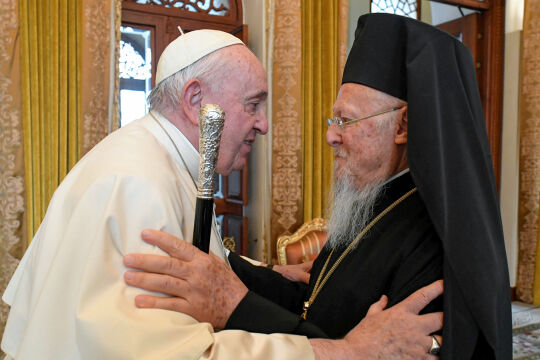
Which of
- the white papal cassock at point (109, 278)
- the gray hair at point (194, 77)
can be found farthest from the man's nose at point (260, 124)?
the white papal cassock at point (109, 278)

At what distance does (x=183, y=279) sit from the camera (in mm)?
1194

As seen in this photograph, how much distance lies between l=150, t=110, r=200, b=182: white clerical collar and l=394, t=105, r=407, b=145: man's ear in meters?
0.70

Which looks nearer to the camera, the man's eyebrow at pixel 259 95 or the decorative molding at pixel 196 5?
the man's eyebrow at pixel 259 95

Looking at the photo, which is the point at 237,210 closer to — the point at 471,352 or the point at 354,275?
the point at 354,275

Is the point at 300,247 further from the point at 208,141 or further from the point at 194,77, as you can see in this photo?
the point at 208,141

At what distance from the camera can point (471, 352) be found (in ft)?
4.29

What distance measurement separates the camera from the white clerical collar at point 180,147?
5.25ft

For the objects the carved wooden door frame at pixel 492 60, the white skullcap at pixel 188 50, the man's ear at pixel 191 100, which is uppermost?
the carved wooden door frame at pixel 492 60

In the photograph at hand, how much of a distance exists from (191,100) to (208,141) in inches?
20.1

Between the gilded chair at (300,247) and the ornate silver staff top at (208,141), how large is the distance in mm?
2612

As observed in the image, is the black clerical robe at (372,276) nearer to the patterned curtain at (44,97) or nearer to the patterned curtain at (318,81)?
the patterned curtain at (44,97)

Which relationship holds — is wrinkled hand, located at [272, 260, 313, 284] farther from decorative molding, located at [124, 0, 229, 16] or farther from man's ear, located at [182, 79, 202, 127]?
decorative molding, located at [124, 0, 229, 16]

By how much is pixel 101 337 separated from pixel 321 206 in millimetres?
3640

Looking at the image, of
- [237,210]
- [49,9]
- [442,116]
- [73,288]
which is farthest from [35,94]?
[442,116]
